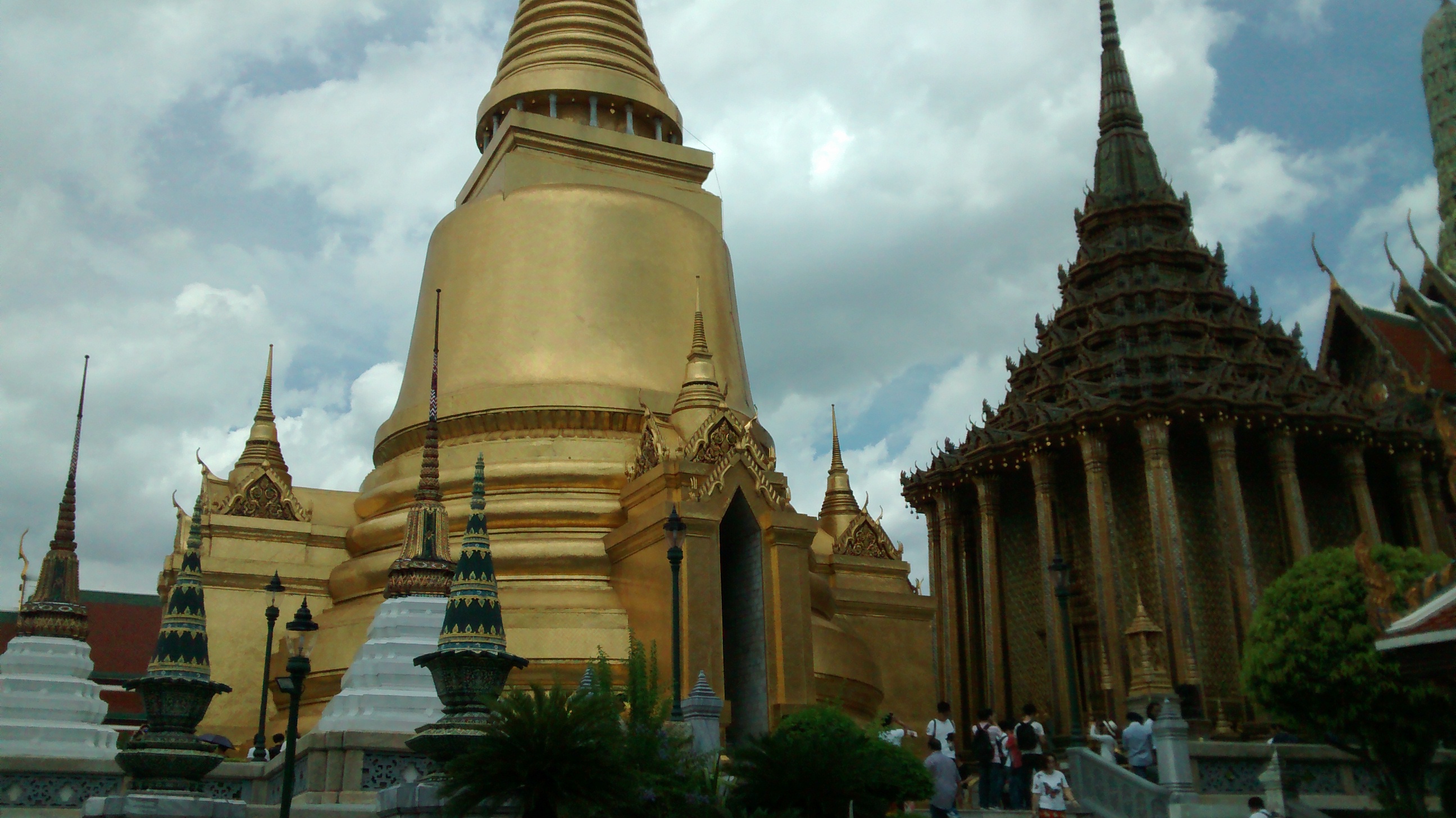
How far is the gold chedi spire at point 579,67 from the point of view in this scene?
22375mm

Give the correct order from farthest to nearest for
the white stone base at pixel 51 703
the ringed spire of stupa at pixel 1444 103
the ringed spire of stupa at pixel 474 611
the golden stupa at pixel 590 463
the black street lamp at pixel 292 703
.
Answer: the ringed spire of stupa at pixel 1444 103 < the golden stupa at pixel 590 463 < the white stone base at pixel 51 703 < the black street lamp at pixel 292 703 < the ringed spire of stupa at pixel 474 611

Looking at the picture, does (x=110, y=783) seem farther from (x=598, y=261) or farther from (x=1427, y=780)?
(x=1427, y=780)

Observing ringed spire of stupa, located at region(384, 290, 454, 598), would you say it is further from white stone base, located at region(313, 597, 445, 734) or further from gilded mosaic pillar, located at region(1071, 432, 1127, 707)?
gilded mosaic pillar, located at region(1071, 432, 1127, 707)

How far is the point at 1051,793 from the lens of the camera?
Answer: 35.4ft

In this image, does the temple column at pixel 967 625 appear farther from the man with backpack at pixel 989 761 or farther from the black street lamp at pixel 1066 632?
the man with backpack at pixel 989 761

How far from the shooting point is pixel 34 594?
14.8m

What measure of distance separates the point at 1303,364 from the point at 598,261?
1506cm

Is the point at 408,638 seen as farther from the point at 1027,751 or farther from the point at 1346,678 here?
the point at 1346,678

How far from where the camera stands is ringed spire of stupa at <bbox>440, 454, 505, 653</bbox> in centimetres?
812

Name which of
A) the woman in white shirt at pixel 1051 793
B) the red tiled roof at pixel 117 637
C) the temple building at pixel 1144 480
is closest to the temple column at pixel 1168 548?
the temple building at pixel 1144 480

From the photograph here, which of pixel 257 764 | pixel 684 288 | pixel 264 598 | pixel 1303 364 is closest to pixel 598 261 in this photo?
pixel 684 288

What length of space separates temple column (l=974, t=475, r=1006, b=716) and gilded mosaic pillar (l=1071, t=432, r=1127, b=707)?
1765mm

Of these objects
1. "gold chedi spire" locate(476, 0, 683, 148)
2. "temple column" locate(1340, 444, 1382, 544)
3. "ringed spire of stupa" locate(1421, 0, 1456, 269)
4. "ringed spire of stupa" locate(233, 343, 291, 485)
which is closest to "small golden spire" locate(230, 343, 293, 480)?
"ringed spire of stupa" locate(233, 343, 291, 485)

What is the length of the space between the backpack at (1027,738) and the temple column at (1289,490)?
1252cm
